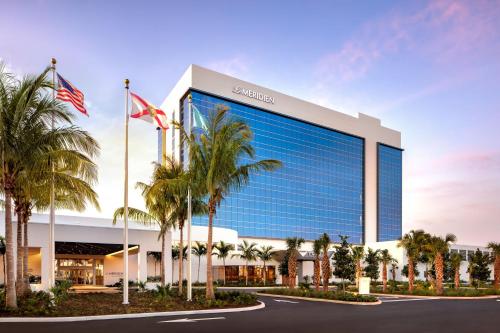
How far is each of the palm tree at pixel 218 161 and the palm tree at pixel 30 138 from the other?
19.8ft

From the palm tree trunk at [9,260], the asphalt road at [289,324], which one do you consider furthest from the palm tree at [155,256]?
the palm tree trunk at [9,260]

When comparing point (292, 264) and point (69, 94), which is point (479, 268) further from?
point (69, 94)

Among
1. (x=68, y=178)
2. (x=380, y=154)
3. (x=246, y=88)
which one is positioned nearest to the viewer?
(x=68, y=178)

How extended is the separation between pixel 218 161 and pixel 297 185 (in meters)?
67.2

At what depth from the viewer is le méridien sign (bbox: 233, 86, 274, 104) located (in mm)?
79938

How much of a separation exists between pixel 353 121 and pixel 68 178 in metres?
87.2

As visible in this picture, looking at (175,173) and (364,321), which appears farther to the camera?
(175,173)

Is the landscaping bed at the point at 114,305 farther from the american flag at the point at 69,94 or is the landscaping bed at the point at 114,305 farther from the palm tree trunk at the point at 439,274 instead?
the palm tree trunk at the point at 439,274

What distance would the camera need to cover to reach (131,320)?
1778 centimetres

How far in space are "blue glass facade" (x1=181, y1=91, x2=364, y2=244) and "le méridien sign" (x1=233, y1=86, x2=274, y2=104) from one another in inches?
78.2

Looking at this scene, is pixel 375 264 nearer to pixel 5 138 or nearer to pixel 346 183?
pixel 346 183

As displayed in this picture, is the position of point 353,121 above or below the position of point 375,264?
above

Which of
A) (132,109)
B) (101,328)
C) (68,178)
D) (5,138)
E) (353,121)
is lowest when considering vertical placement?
(101,328)

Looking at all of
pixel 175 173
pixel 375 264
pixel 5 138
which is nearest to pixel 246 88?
pixel 375 264
